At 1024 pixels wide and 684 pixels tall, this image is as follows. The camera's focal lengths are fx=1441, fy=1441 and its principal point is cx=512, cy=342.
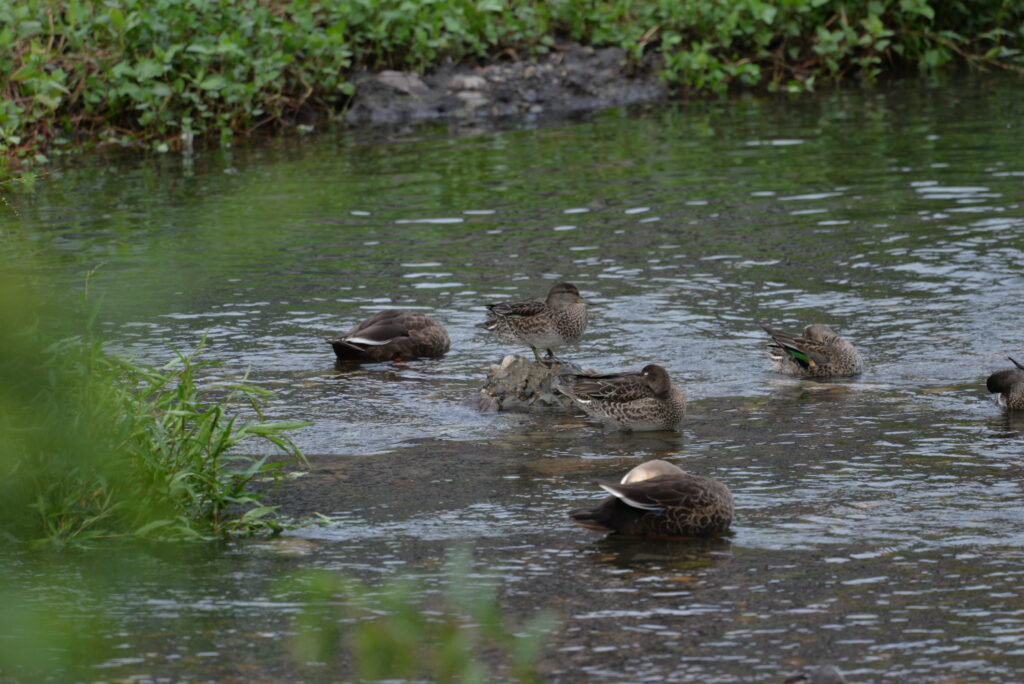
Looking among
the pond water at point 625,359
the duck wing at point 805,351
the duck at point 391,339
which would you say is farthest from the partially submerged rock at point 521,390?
the duck wing at point 805,351

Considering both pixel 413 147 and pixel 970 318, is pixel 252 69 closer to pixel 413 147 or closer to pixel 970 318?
pixel 413 147

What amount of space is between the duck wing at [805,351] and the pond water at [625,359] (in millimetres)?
226

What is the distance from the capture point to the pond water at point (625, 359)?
21.4 feet

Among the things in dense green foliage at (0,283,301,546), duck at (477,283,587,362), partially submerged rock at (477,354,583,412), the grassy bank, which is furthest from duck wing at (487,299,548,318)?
the grassy bank

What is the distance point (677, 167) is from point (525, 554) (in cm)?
1400

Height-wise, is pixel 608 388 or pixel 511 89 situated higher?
pixel 511 89

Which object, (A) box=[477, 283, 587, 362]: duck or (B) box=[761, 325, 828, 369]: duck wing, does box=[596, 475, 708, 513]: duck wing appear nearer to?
(B) box=[761, 325, 828, 369]: duck wing

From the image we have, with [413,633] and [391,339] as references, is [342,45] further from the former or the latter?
[413,633]

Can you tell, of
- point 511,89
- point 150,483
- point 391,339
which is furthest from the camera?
point 511,89

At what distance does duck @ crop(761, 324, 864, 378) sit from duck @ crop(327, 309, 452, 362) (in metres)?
2.97

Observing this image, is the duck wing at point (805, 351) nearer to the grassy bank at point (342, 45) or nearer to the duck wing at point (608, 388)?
the duck wing at point (608, 388)

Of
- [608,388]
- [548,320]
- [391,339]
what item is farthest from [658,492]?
[391,339]

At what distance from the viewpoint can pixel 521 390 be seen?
419 inches

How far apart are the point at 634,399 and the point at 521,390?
1137 millimetres
